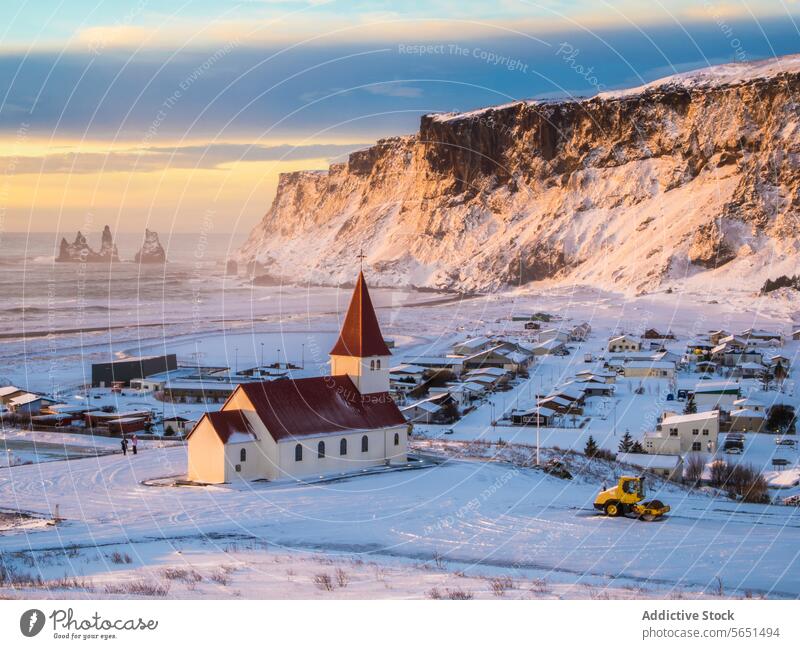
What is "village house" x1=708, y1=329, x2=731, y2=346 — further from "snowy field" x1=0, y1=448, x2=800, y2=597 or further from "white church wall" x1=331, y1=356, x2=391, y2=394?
"snowy field" x1=0, y1=448, x2=800, y2=597

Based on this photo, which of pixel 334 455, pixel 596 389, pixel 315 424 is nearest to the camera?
pixel 315 424

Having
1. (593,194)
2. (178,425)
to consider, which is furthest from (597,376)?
(593,194)

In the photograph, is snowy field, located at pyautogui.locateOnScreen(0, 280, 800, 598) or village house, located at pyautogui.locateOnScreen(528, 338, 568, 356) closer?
snowy field, located at pyautogui.locateOnScreen(0, 280, 800, 598)

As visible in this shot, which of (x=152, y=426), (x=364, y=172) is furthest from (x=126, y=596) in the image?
(x=364, y=172)

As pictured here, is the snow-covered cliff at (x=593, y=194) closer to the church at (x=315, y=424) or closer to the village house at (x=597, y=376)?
the village house at (x=597, y=376)

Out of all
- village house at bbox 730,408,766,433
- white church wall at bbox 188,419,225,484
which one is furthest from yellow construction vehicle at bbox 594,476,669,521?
village house at bbox 730,408,766,433

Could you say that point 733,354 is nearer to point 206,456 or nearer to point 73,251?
point 206,456
